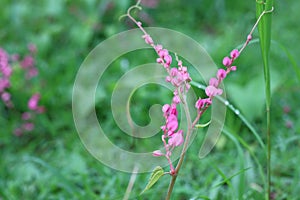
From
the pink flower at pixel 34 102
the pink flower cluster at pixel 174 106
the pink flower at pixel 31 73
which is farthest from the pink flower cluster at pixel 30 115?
the pink flower cluster at pixel 174 106

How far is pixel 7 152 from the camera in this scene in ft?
6.05

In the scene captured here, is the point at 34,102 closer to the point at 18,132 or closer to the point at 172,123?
the point at 18,132

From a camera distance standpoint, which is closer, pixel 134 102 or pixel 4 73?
pixel 4 73

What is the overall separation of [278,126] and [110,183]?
695 mm

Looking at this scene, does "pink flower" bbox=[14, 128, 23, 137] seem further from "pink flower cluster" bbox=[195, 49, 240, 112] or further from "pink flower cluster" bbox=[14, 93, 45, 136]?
"pink flower cluster" bbox=[195, 49, 240, 112]

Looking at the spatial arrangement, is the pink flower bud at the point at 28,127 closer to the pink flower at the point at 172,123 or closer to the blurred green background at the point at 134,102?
the blurred green background at the point at 134,102

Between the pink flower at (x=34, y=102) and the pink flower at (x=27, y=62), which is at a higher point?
the pink flower at (x=27, y=62)

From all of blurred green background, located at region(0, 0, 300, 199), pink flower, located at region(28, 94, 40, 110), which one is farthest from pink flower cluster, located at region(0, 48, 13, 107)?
blurred green background, located at region(0, 0, 300, 199)

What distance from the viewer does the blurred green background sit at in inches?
60.7

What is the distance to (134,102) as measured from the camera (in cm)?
204

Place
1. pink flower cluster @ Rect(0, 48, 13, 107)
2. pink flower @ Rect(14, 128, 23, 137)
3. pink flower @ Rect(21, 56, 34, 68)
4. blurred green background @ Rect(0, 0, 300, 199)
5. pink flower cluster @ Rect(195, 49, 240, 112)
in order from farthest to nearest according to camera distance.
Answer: pink flower @ Rect(21, 56, 34, 68), pink flower @ Rect(14, 128, 23, 137), pink flower cluster @ Rect(0, 48, 13, 107), blurred green background @ Rect(0, 0, 300, 199), pink flower cluster @ Rect(195, 49, 240, 112)

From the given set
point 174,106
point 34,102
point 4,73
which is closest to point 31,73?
point 34,102

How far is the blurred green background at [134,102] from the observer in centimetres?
154

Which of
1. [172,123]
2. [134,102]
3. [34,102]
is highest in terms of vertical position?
[134,102]
